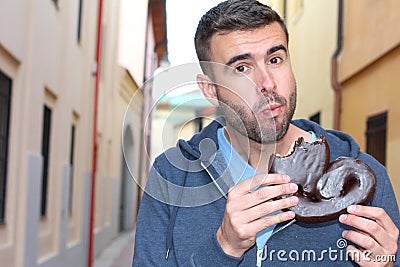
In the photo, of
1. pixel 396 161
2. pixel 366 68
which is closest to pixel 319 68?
pixel 366 68

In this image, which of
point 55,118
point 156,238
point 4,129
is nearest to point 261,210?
point 156,238

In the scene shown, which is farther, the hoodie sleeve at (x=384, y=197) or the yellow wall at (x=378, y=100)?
the yellow wall at (x=378, y=100)

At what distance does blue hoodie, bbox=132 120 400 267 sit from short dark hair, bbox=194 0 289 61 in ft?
1.22

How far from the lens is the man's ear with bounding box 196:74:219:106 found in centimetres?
228

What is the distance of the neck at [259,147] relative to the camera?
2199 millimetres

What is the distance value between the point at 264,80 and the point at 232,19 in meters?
0.22

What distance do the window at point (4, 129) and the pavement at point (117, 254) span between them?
5409 millimetres

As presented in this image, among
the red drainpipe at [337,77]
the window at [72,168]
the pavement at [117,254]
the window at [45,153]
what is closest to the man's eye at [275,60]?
the window at [45,153]

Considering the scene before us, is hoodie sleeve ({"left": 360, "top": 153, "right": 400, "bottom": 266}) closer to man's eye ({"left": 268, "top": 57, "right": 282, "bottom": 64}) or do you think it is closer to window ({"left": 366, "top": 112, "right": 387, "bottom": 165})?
man's eye ({"left": 268, "top": 57, "right": 282, "bottom": 64})

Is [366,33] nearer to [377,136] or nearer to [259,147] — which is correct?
[377,136]

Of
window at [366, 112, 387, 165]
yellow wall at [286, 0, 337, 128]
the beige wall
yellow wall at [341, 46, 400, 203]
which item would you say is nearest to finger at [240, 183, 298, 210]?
the beige wall

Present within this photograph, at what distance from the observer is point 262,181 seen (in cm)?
195

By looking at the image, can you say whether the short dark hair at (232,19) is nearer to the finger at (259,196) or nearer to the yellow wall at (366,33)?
the finger at (259,196)

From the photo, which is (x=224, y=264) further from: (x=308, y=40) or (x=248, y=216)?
(x=308, y=40)
